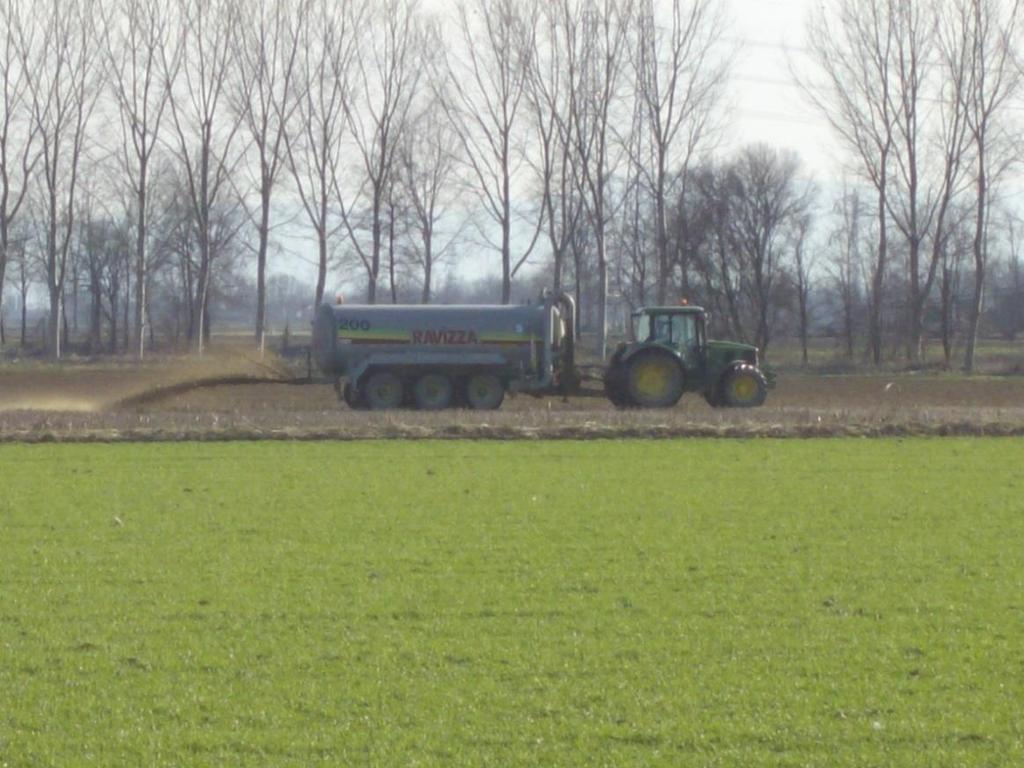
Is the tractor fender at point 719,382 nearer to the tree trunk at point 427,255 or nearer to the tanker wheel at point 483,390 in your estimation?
the tanker wheel at point 483,390

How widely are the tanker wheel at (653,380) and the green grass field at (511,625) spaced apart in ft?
46.4

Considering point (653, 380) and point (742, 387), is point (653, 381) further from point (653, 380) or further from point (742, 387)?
point (742, 387)

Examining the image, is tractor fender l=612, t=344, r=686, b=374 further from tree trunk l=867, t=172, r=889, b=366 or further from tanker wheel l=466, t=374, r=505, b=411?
tree trunk l=867, t=172, r=889, b=366

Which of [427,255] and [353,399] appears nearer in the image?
[353,399]

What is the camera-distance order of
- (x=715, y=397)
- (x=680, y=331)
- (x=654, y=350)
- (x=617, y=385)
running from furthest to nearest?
(x=715, y=397) → (x=680, y=331) → (x=617, y=385) → (x=654, y=350)

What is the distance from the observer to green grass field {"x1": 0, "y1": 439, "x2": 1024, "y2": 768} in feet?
24.2

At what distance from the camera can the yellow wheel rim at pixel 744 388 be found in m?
34.0

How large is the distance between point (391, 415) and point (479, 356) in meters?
3.78

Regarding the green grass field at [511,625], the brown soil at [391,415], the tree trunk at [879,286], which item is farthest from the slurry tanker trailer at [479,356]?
the tree trunk at [879,286]

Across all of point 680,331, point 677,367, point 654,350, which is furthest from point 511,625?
point 680,331

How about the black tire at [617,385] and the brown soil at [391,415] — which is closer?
the brown soil at [391,415]

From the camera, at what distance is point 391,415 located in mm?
31094

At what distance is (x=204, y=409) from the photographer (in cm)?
3441

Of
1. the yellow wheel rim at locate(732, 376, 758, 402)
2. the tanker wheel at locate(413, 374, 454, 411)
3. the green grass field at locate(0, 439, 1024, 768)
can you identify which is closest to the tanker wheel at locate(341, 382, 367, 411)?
the tanker wheel at locate(413, 374, 454, 411)
